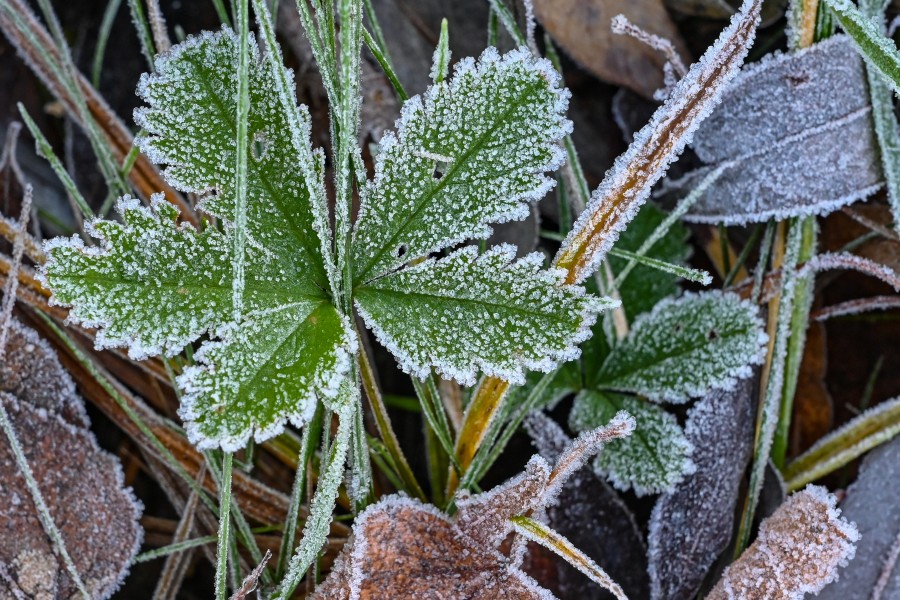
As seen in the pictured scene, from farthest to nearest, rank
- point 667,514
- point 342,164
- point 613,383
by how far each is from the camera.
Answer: point 613,383 < point 667,514 < point 342,164

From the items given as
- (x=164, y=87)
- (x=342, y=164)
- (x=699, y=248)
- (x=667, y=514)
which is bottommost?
(x=667, y=514)

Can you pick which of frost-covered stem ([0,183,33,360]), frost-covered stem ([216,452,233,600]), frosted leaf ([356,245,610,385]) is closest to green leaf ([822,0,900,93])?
frosted leaf ([356,245,610,385])

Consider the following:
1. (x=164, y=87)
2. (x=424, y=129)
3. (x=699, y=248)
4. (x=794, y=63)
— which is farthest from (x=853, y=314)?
(x=164, y=87)

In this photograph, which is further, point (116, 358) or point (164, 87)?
point (116, 358)

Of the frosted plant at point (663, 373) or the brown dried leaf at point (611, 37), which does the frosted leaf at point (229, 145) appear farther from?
the brown dried leaf at point (611, 37)

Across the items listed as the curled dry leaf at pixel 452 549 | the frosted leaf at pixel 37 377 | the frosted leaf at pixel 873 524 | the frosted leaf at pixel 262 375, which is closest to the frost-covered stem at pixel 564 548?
the curled dry leaf at pixel 452 549

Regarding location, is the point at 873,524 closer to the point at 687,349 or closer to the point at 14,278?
the point at 687,349

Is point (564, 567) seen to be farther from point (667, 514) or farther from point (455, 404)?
point (455, 404)
